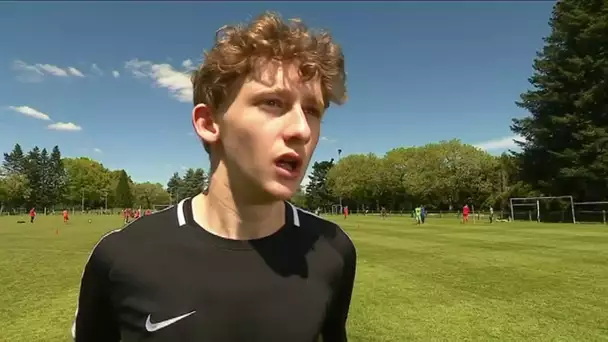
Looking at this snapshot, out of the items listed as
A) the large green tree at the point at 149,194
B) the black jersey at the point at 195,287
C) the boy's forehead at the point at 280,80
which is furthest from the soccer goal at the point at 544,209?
the large green tree at the point at 149,194

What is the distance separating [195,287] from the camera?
1744 millimetres

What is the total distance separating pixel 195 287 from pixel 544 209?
56.8 m

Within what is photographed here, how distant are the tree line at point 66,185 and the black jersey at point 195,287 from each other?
A: 122m

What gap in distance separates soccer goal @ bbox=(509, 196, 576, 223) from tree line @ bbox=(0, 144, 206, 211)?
8502 centimetres

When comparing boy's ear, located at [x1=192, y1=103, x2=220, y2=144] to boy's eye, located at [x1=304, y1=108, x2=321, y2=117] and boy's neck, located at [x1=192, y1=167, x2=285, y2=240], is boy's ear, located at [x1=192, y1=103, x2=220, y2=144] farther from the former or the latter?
boy's eye, located at [x1=304, y1=108, x2=321, y2=117]

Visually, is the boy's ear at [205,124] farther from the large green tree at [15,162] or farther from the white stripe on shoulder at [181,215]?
the large green tree at [15,162]

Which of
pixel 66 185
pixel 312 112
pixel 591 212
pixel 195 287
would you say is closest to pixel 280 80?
pixel 312 112

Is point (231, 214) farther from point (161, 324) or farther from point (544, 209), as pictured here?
point (544, 209)

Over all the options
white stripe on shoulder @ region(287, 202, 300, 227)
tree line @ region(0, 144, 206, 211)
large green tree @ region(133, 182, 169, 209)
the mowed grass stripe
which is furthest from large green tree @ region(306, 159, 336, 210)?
white stripe on shoulder @ region(287, 202, 300, 227)

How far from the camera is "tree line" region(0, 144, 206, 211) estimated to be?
120m

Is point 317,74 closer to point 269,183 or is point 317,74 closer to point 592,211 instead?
point 269,183

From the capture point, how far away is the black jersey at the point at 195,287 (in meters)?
1.71

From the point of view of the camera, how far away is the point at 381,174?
352 feet

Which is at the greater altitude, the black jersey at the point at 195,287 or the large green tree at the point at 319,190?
the large green tree at the point at 319,190
